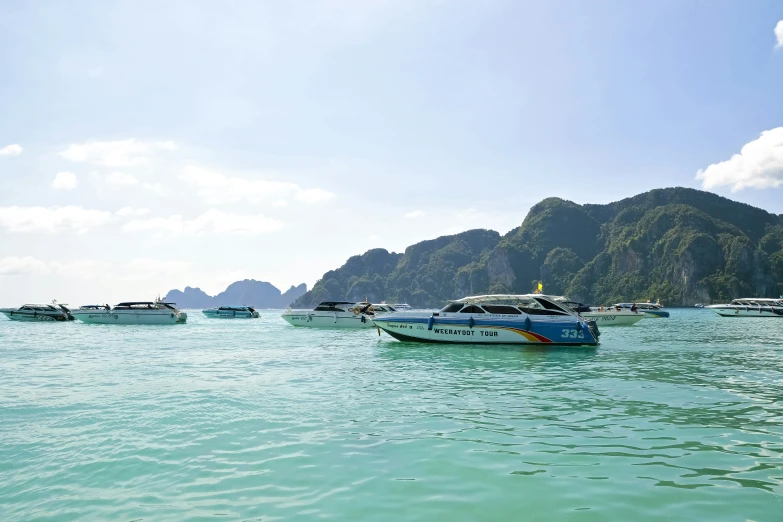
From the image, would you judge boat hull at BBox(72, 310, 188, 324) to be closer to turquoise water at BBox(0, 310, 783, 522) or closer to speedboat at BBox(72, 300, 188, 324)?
speedboat at BBox(72, 300, 188, 324)

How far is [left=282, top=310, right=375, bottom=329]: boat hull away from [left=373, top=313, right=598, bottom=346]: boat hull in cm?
1999

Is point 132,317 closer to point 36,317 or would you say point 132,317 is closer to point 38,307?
point 38,307

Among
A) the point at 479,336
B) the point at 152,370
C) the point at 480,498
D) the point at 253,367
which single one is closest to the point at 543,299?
the point at 479,336

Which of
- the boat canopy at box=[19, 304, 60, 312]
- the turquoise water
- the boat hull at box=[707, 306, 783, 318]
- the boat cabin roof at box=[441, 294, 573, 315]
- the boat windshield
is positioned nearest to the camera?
the turquoise water

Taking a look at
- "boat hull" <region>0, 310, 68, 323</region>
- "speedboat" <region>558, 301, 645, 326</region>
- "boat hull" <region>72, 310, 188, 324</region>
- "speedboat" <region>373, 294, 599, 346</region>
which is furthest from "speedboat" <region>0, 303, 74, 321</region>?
"speedboat" <region>558, 301, 645, 326</region>

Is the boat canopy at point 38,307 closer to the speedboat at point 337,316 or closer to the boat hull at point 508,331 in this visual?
the speedboat at point 337,316

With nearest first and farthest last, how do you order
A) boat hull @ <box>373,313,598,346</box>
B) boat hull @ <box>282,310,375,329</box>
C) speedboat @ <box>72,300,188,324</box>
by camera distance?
1. boat hull @ <box>373,313,598,346</box>
2. boat hull @ <box>282,310,375,329</box>
3. speedboat @ <box>72,300,188,324</box>

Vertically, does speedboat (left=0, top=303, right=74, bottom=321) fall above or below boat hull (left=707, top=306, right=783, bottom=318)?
above

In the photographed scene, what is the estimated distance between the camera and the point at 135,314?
2199 inches

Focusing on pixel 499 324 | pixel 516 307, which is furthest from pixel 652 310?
pixel 499 324

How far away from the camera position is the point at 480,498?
6113mm

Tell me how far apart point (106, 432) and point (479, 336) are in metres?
19.9

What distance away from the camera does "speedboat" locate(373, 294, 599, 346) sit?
26.2 m

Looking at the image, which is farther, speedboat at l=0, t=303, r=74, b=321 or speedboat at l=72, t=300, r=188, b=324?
speedboat at l=0, t=303, r=74, b=321
